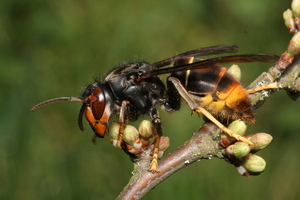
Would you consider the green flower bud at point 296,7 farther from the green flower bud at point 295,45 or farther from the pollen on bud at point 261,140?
the pollen on bud at point 261,140

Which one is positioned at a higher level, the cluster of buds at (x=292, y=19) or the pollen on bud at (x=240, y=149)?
the cluster of buds at (x=292, y=19)

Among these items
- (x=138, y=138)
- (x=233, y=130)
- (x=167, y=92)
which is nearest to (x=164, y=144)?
(x=138, y=138)

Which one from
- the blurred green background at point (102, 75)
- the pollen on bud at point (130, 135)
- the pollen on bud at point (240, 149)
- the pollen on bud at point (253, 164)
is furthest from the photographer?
the blurred green background at point (102, 75)

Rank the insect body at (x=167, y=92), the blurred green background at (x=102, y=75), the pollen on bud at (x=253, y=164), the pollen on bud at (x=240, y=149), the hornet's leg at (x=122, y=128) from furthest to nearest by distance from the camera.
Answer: the blurred green background at (x=102, y=75) < the insect body at (x=167, y=92) < the hornet's leg at (x=122, y=128) < the pollen on bud at (x=253, y=164) < the pollen on bud at (x=240, y=149)

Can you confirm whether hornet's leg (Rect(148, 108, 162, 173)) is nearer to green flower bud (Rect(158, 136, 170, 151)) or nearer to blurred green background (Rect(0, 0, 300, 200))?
green flower bud (Rect(158, 136, 170, 151))

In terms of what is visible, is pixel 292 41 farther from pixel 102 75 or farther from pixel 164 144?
pixel 102 75

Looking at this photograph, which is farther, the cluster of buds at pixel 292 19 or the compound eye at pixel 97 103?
the compound eye at pixel 97 103

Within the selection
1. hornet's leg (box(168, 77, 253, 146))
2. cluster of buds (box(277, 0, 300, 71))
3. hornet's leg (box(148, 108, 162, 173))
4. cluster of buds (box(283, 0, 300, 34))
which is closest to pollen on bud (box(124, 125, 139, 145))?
hornet's leg (box(148, 108, 162, 173))

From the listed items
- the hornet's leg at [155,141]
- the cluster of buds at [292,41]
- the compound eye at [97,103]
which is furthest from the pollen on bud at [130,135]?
the cluster of buds at [292,41]

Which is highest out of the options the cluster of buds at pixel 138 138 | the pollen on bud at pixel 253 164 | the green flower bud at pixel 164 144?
the cluster of buds at pixel 138 138
